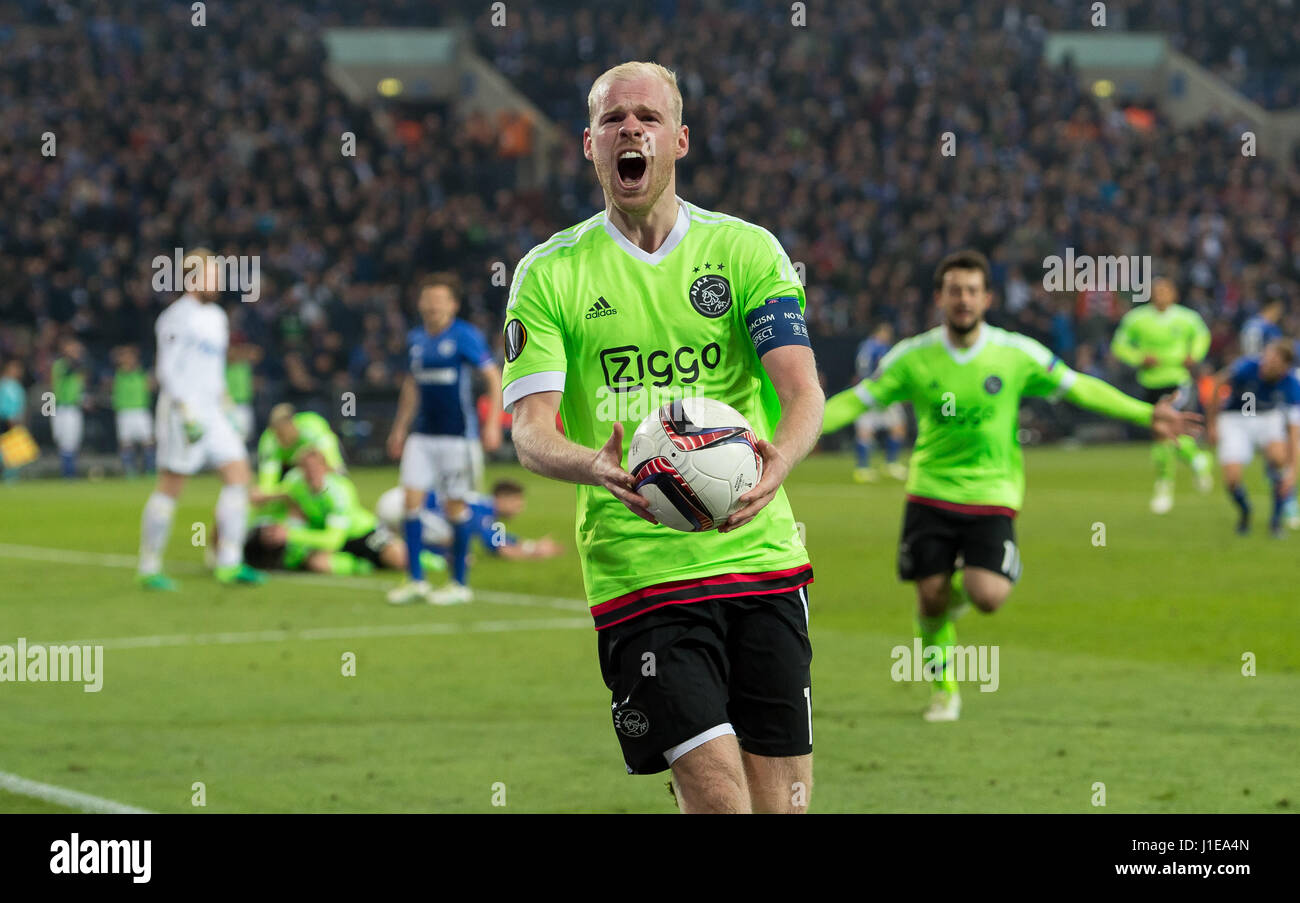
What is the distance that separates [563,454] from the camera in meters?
4.42

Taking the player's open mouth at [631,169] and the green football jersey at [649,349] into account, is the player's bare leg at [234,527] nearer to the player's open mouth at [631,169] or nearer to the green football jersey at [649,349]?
the green football jersey at [649,349]

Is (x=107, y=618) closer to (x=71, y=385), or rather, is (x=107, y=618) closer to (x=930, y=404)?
(x=930, y=404)

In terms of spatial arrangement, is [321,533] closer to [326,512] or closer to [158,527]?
[326,512]

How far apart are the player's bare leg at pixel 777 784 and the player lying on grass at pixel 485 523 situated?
389 inches

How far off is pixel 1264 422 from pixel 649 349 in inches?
583

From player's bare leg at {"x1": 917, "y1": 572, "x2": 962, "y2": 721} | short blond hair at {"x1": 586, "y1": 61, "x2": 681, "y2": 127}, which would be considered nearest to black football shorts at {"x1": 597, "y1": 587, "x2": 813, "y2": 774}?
short blond hair at {"x1": 586, "y1": 61, "x2": 681, "y2": 127}

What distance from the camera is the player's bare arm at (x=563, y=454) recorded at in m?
4.28

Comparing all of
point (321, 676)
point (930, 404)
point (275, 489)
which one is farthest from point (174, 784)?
point (275, 489)

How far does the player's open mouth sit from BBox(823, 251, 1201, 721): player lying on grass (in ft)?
14.5

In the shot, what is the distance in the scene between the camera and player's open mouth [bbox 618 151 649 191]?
4586 mm

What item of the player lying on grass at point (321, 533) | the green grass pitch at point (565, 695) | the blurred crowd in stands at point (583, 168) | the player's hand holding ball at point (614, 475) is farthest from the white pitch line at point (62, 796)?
the blurred crowd in stands at point (583, 168)

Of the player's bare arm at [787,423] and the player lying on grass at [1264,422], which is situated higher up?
the player's bare arm at [787,423]

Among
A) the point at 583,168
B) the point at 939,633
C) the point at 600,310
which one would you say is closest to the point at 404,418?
the point at 939,633

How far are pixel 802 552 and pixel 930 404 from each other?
473 centimetres
